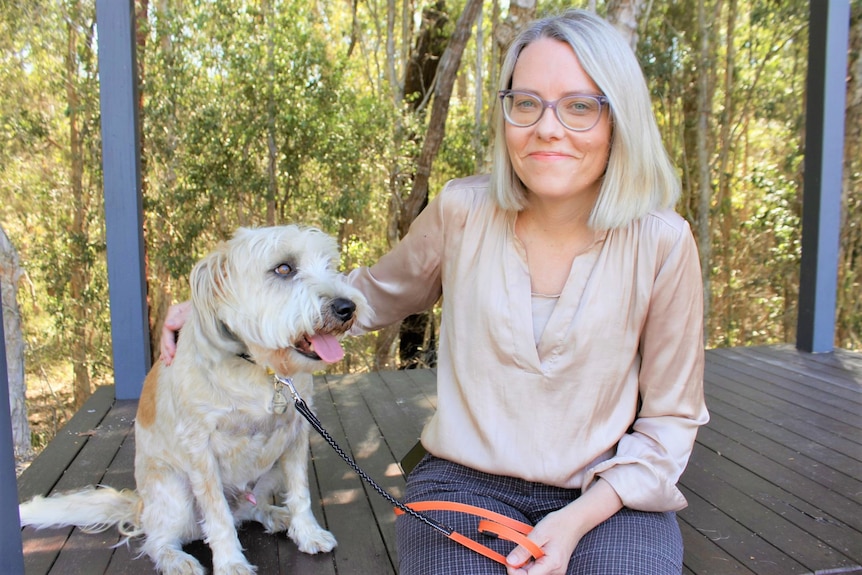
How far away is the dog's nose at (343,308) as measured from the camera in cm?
174

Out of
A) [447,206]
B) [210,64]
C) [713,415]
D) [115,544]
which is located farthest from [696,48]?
[115,544]

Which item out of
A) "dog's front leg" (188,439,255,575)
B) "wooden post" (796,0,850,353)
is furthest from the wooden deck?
"wooden post" (796,0,850,353)

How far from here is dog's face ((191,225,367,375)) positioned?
5.68ft

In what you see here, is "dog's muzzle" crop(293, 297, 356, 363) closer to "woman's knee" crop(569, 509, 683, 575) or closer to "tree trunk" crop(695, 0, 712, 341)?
"woman's knee" crop(569, 509, 683, 575)

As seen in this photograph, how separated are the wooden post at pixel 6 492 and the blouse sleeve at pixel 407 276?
0.77 m

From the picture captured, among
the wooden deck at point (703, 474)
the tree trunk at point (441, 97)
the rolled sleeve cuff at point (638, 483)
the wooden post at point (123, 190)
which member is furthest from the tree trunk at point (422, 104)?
the rolled sleeve cuff at point (638, 483)

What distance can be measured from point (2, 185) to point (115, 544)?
6.44m

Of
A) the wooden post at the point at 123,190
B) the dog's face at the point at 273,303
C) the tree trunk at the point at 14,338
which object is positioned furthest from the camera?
the tree trunk at the point at 14,338

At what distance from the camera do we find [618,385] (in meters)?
1.61

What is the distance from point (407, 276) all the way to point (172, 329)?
0.67m

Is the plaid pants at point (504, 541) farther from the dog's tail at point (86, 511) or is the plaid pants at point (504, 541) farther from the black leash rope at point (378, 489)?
the dog's tail at point (86, 511)

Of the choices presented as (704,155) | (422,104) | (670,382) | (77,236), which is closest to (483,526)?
(670,382)

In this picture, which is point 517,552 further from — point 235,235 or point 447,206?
point 235,235

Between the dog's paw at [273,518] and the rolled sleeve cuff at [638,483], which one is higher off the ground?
the rolled sleeve cuff at [638,483]
